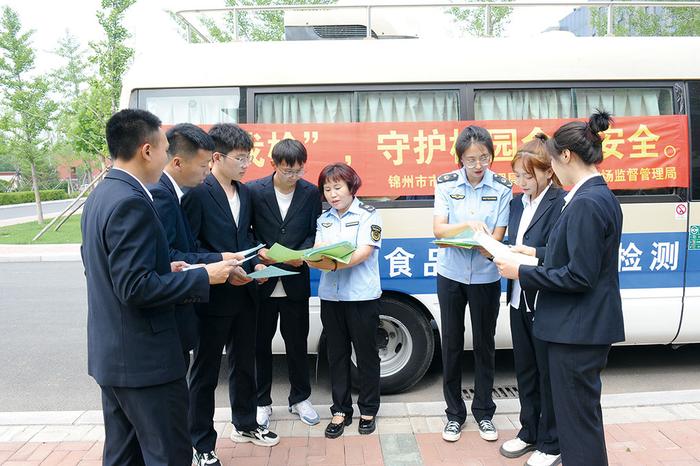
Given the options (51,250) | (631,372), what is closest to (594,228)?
(631,372)

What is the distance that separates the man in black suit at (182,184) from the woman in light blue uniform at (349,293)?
3.13 ft

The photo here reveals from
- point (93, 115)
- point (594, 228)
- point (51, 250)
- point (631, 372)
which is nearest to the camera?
point (594, 228)

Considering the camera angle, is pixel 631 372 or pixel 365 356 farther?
pixel 631 372

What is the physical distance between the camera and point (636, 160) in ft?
14.4

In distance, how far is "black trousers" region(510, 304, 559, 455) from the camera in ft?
10.7

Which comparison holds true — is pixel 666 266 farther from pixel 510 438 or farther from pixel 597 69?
pixel 510 438

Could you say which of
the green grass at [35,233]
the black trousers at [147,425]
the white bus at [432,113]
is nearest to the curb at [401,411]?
the white bus at [432,113]

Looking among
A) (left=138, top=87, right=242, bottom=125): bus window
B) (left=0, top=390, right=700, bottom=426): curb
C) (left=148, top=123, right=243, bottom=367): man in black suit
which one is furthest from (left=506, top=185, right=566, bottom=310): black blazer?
(left=138, top=87, right=242, bottom=125): bus window

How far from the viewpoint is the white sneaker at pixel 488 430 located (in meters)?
3.59

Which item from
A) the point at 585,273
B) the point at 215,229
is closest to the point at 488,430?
the point at 585,273

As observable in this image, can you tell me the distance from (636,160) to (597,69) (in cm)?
81

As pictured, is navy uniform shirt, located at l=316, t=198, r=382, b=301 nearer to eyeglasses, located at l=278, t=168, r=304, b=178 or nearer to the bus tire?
eyeglasses, located at l=278, t=168, r=304, b=178

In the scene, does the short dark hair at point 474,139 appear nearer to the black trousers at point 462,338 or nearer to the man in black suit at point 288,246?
the black trousers at point 462,338

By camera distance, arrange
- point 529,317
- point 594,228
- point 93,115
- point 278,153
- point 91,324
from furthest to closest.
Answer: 1. point 93,115
2. point 278,153
3. point 529,317
4. point 594,228
5. point 91,324
